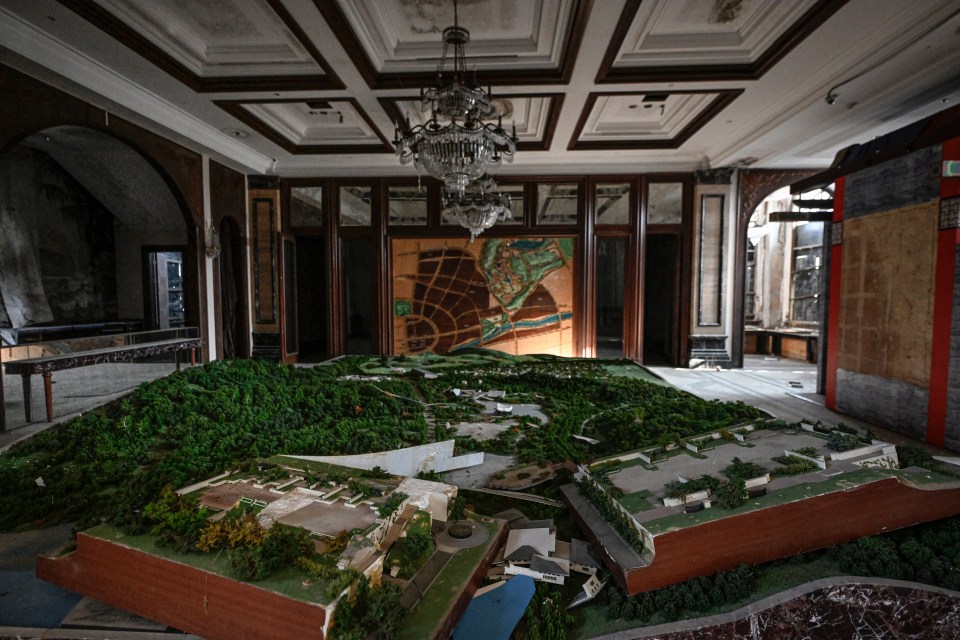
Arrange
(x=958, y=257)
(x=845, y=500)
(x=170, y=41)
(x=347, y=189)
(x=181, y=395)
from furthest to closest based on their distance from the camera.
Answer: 1. (x=347, y=189)
2. (x=170, y=41)
3. (x=958, y=257)
4. (x=181, y=395)
5. (x=845, y=500)

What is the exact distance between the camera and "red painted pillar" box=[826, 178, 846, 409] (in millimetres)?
4941

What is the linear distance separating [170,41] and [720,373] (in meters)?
7.98

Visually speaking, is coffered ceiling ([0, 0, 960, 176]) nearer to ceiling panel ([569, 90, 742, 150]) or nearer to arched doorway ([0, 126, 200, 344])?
ceiling panel ([569, 90, 742, 150])

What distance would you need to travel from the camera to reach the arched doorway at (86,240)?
7148 mm

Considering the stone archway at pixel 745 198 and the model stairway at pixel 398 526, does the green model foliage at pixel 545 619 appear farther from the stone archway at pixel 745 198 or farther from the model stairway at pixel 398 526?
the stone archway at pixel 745 198

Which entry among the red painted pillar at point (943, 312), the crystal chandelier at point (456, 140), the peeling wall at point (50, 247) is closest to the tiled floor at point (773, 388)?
the red painted pillar at point (943, 312)

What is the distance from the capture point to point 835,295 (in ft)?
16.6

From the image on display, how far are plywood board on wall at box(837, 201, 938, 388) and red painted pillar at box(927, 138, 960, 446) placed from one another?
2.6 inches

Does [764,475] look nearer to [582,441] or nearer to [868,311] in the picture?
[582,441]

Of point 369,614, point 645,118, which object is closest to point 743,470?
point 369,614

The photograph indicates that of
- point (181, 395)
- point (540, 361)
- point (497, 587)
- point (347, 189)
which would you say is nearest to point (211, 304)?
point (347, 189)

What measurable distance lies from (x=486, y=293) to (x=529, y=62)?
4.02 meters

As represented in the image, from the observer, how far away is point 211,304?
707 cm

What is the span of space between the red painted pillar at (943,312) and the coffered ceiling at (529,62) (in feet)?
4.02
